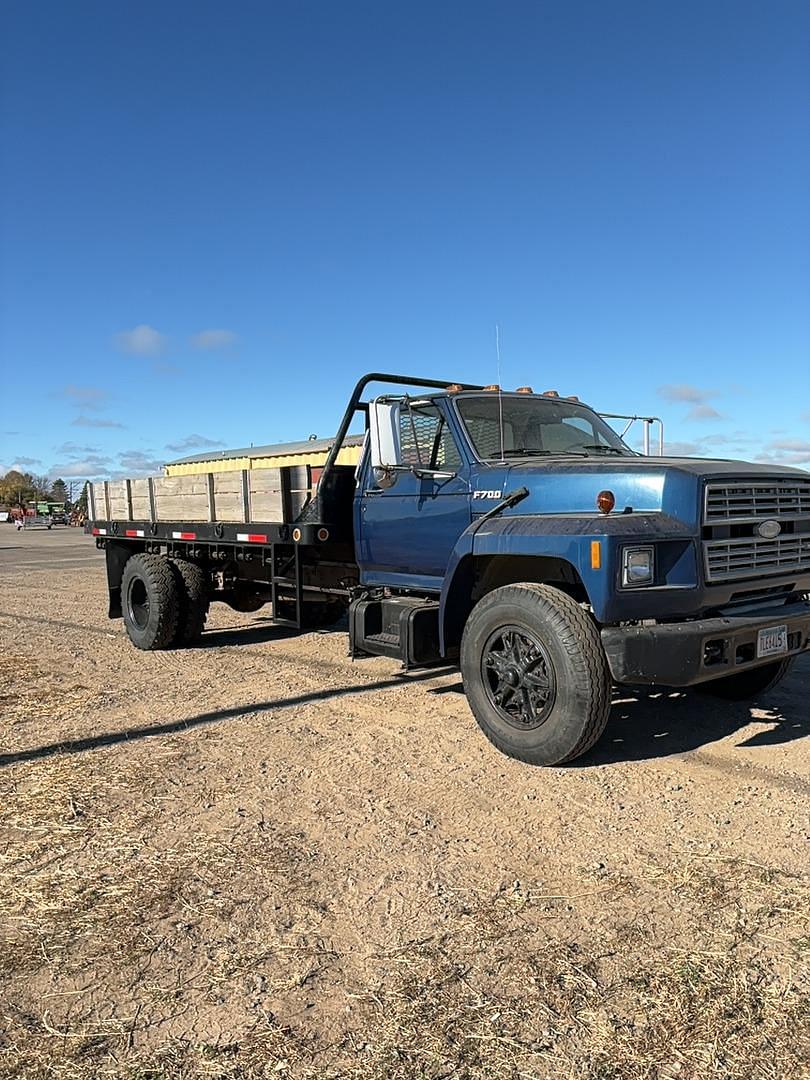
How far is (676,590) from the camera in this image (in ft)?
14.6

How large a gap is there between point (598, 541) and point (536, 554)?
0.53 metres

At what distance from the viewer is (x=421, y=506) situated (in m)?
6.12

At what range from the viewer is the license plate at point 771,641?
4.57 meters

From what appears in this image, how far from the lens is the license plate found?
4.57m

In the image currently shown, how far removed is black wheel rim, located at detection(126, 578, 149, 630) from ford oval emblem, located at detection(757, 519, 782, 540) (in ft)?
21.2

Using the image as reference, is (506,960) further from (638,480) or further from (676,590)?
(638,480)

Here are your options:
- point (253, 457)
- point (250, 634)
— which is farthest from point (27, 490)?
point (250, 634)

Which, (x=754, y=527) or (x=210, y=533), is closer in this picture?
(x=754, y=527)

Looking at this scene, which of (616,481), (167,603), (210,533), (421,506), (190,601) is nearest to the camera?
(616,481)

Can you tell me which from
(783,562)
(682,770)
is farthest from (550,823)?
(783,562)

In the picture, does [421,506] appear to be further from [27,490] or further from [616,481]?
[27,490]

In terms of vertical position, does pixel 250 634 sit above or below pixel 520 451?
below

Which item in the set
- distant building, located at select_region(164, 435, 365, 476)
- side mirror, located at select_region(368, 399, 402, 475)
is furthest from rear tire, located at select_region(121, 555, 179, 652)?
distant building, located at select_region(164, 435, 365, 476)

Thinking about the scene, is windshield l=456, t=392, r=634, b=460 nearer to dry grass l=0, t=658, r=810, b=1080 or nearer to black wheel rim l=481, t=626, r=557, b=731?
black wheel rim l=481, t=626, r=557, b=731
